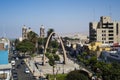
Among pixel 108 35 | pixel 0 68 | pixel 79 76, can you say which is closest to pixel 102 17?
pixel 108 35

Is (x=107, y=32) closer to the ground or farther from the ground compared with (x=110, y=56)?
farther from the ground

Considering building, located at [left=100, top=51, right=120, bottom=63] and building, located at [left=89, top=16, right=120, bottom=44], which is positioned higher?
building, located at [left=89, top=16, right=120, bottom=44]

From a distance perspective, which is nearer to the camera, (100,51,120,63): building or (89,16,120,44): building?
(100,51,120,63): building

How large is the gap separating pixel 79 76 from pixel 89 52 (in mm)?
46120

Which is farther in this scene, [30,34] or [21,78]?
[30,34]

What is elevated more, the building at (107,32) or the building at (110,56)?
the building at (107,32)

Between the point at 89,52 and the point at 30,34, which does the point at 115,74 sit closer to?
the point at 89,52

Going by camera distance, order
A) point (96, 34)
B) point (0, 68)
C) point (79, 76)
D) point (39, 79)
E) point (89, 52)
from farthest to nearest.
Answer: point (96, 34), point (89, 52), point (39, 79), point (79, 76), point (0, 68)

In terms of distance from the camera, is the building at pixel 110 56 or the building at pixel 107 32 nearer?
the building at pixel 110 56

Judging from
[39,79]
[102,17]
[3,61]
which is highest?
[102,17]

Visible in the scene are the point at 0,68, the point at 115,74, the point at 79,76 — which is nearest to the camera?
the point at 0,68

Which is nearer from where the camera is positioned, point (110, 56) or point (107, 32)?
point (110, 56)

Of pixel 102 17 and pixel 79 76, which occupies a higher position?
pixel 102 17

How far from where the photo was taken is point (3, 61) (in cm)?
4581
